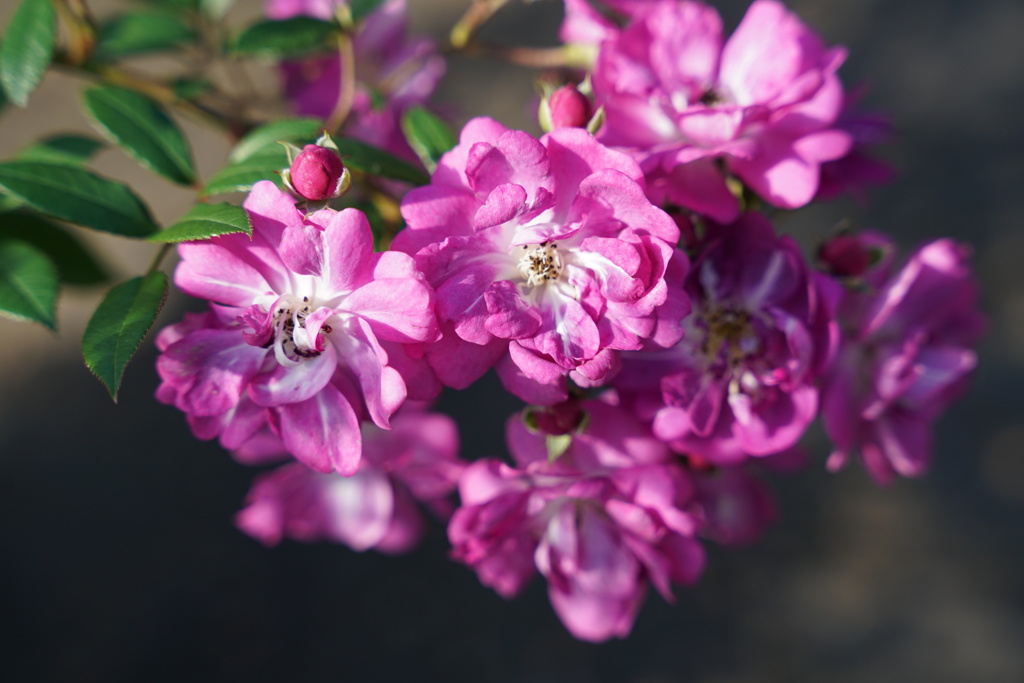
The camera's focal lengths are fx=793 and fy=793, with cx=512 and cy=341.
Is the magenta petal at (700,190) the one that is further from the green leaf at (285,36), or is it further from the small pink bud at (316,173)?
the green leaf at (285,36)

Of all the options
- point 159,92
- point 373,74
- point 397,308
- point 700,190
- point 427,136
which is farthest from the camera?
point 373,74

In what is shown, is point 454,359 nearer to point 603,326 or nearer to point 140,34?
point 603,326

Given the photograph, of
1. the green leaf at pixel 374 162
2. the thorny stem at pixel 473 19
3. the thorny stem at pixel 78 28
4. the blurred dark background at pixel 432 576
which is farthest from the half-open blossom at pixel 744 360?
the blurred dark background at pixel 432 576

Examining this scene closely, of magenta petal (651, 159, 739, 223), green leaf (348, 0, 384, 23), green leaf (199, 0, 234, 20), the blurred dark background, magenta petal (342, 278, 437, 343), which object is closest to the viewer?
magenta petal (342, 278, 437, 343)

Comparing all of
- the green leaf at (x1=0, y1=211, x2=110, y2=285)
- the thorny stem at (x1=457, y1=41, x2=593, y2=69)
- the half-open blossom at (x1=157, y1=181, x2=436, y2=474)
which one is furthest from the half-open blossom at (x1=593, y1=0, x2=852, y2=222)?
the green leaf at (x1=0, y1=211, x2=110, y2=285)

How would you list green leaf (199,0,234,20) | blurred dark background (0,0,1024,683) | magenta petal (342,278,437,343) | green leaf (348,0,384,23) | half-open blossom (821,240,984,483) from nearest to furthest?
1. magenta petal (342,278,437,343)
2. half-open blossom (821,240,984,483)
3. green leaf (348,0,384,23)
4. green leaf (199,0,234,20)
5. blurred dark background (0,0,1024,683)

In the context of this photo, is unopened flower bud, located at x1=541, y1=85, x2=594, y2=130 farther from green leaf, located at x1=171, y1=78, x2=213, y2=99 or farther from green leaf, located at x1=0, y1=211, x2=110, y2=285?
green leaf, located at x1=0, y1=211, x2=110, y2=285

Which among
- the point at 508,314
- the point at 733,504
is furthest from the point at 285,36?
the point at 733,504
